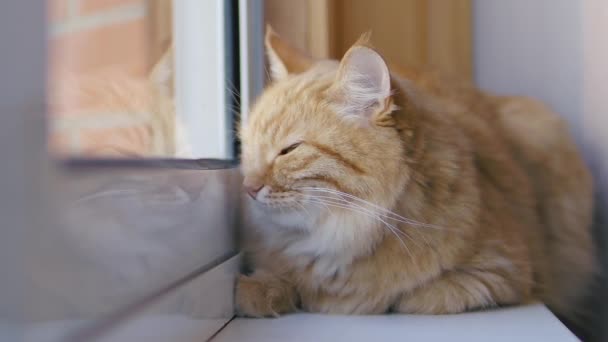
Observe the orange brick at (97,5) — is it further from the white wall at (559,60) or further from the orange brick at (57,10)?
the white wall at (559,60)

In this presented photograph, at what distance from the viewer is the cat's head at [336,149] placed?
45.3 inches

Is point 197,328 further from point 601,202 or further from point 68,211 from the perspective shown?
point 601,202

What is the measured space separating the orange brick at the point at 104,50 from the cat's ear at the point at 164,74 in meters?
0.07

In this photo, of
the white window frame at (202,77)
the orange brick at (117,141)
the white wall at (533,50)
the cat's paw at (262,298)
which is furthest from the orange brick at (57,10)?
the white wall at (533,50)

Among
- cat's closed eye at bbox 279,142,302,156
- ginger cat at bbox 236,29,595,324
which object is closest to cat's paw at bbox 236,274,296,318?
ginger cat at bbox 236,29,595,324

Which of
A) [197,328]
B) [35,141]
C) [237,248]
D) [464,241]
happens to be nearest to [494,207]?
[464,241]

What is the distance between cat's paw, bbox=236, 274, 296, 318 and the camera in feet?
3.83

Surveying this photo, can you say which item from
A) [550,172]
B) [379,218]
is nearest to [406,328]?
[379,218]

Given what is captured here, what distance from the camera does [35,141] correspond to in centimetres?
47

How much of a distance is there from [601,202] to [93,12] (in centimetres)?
154

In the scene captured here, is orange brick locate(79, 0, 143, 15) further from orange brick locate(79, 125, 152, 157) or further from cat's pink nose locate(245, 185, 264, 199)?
cat's pink nose locate(245, 185, 264, 199)

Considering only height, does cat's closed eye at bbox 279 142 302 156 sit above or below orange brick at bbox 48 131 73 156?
below

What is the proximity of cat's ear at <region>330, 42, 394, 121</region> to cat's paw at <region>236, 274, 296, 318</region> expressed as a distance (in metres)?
0.36

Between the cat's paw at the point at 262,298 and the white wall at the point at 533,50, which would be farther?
the white wall at the point at 533,50
